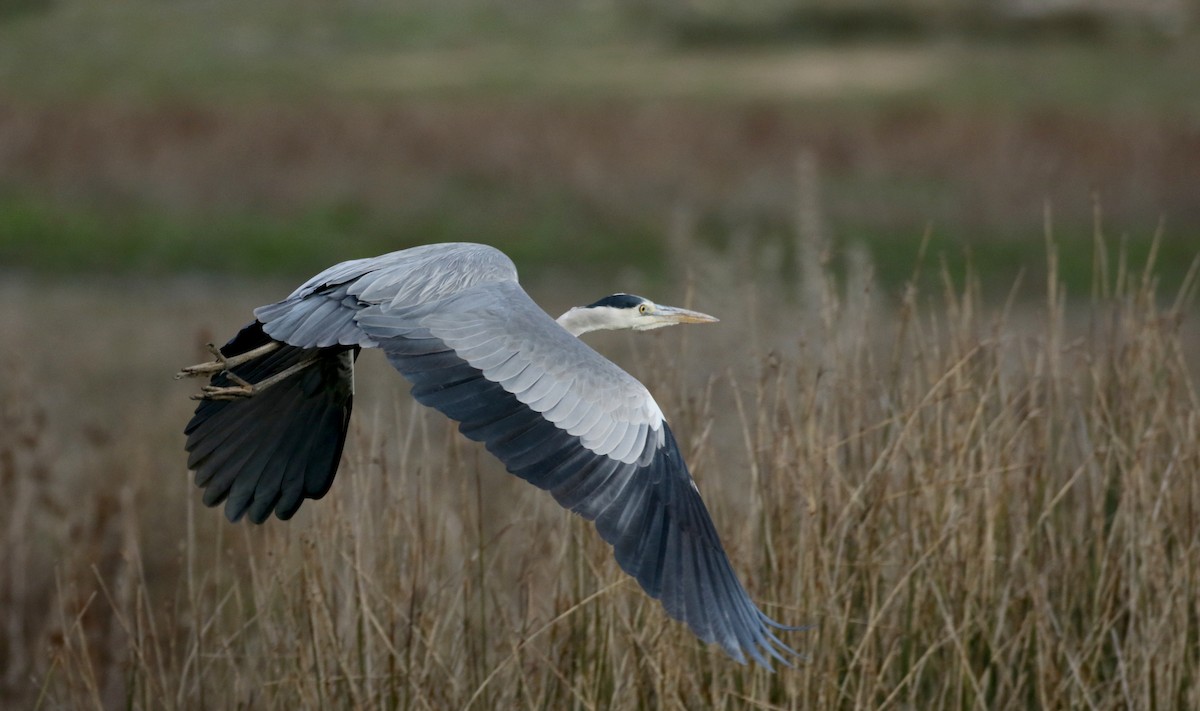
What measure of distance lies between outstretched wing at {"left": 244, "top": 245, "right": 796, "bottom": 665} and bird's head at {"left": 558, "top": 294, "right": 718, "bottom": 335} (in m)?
0.33

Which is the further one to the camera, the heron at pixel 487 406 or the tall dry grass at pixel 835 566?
the tall dry grass at pixel 835 566

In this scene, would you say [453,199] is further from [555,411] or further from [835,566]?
[555,411]

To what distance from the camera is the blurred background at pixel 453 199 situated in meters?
6.20

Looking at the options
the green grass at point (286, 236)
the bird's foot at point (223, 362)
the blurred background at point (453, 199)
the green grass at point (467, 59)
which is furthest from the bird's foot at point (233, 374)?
the green grass at point (467, 59)

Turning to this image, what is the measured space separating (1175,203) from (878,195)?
3110mm

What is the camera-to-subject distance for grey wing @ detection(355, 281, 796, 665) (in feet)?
11.2

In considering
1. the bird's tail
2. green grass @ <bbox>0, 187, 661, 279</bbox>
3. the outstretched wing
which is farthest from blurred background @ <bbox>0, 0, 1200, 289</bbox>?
the outstretched wing

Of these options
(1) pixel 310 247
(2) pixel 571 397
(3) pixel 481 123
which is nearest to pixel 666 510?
(2) pixel 571 397

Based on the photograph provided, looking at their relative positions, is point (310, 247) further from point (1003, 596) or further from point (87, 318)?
point (1003, 596)

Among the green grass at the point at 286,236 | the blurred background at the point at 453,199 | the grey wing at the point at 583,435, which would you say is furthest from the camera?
the green grass at the point at 286,236

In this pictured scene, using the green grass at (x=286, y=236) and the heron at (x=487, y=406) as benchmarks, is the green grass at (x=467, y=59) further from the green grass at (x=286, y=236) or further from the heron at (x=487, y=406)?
the heron at (x=487, y=406)

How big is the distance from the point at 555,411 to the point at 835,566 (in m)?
0.91

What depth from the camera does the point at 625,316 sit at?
4422 millimetres

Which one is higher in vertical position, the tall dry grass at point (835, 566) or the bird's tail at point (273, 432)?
the bird's tail at point (273, 432)
